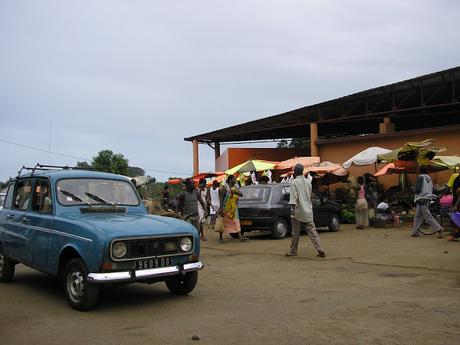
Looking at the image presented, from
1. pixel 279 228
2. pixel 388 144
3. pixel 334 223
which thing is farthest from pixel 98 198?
pixel 388 144

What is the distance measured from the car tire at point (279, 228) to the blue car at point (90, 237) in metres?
6.79

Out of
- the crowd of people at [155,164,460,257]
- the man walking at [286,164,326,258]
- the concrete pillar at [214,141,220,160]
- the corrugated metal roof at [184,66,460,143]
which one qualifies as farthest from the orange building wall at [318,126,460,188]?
the man walking at [286,164,326,258]

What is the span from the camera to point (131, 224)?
637 cm

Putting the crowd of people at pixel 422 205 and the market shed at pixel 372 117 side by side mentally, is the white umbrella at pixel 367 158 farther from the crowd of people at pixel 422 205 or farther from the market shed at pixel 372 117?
the market shed at pixel 372 117

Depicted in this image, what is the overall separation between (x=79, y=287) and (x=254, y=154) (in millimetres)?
29054

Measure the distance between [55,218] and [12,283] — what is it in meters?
2.47

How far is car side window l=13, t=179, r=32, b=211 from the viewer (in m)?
7.92

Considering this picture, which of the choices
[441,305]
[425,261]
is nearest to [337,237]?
[425,261]

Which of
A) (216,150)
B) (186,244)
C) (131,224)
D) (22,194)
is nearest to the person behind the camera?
(131,224)

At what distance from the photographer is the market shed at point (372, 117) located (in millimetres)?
23344

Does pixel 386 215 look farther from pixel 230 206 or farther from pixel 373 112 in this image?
pixel 373 112

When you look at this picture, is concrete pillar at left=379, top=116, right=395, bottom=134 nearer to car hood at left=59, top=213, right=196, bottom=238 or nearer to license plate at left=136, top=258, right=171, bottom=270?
car hood at left=59, top=213, right=196, bottom=238

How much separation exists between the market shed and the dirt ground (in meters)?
14.0

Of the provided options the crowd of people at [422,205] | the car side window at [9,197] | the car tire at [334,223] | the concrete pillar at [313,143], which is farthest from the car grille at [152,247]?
the concrete pillar at [313,143]
